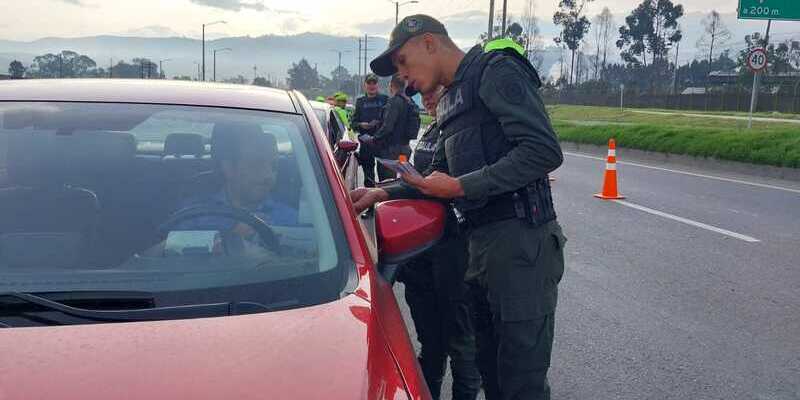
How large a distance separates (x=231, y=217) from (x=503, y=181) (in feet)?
2.84

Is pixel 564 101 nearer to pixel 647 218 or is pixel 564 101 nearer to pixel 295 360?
pixel 647 218

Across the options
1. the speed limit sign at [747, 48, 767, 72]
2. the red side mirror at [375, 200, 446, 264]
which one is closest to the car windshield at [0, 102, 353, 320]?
the red side mirror at [375, 200, 446, 264]

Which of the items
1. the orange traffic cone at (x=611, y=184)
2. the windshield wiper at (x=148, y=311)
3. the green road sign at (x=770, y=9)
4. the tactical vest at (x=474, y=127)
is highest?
the green road sign at (x=770, y=9)

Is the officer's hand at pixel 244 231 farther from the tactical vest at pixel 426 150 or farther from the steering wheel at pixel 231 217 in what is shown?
A: the tactical vest at pixel 426 150

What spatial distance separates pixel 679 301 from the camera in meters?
5.66

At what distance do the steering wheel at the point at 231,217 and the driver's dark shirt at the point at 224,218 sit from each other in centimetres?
1

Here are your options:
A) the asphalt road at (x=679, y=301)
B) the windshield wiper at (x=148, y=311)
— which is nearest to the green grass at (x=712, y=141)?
the asphalt road at (x=679, y=301)

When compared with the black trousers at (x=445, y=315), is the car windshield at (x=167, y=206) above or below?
above

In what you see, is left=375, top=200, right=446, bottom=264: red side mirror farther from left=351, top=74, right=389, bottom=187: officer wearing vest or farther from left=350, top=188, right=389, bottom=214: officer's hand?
left=351, top=74, right=389, bottom=187: officer wearing vest

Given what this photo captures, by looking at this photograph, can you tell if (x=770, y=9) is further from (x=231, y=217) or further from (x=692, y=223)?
(x=231, y=217)

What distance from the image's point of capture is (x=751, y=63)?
17.8m

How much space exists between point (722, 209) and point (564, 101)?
54980 millimetres

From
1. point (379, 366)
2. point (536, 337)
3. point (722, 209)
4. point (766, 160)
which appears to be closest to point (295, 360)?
point (379, 366)

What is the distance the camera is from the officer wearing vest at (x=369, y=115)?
10.3 metres
